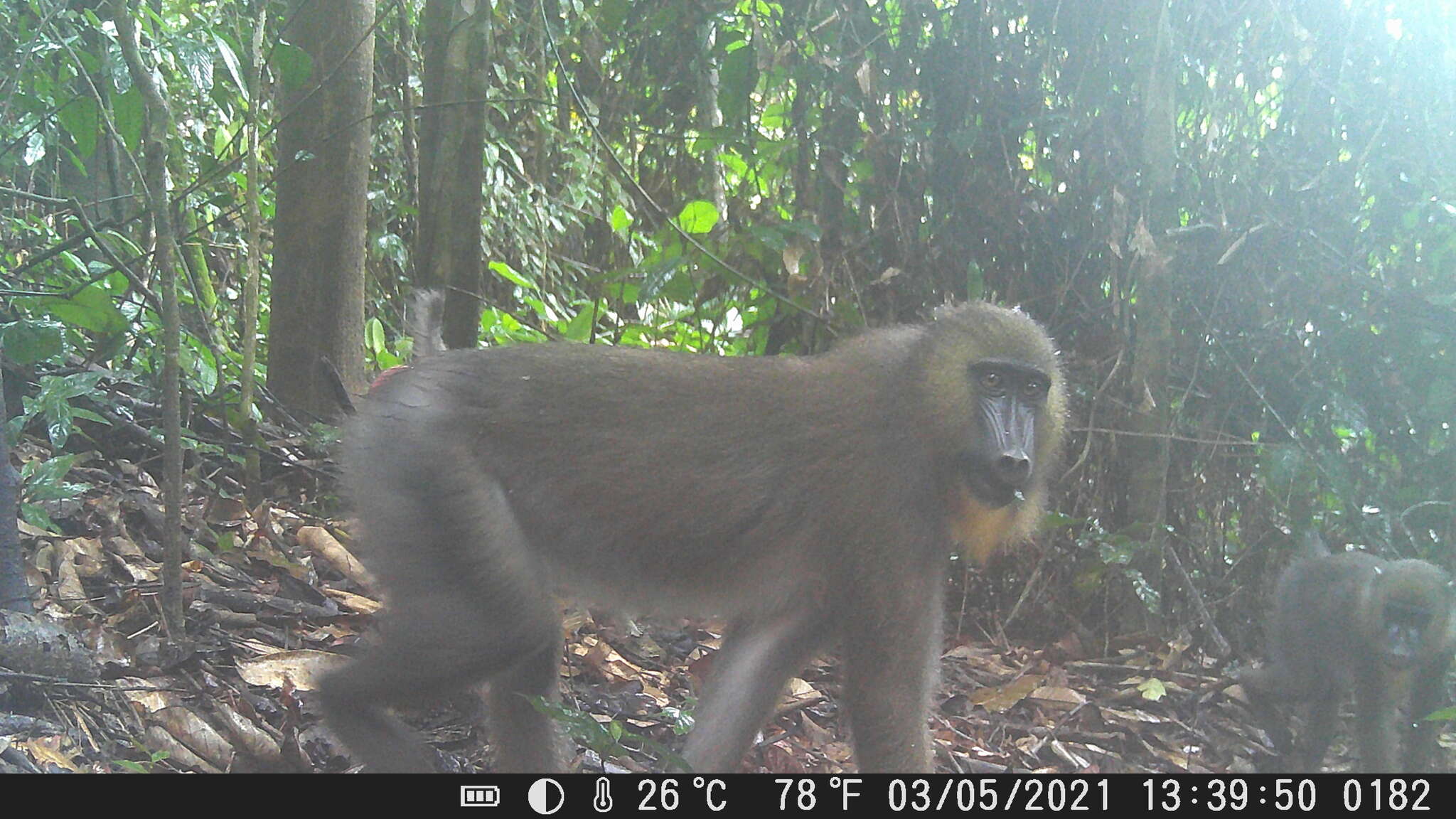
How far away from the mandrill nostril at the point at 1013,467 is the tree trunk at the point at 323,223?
9.91 feet

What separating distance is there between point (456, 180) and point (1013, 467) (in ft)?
10.1

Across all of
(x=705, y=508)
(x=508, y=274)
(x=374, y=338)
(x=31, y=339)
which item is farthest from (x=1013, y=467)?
(x=508, y=274)

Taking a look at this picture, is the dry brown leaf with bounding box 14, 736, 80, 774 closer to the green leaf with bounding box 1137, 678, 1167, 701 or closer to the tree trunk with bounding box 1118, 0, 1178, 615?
the green leaf with bounding box 1137, 678, 1167, 701

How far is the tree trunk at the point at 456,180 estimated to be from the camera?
523 centimetres

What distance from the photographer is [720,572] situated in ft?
12.2

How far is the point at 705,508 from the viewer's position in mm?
3643

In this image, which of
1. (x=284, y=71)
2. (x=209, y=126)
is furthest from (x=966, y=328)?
(x=209, y=126)

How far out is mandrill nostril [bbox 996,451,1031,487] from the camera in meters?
3.31

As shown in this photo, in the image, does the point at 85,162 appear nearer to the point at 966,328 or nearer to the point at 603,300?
the point at 603,300

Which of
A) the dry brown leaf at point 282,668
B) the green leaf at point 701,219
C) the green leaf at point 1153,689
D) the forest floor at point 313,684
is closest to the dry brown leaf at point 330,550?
the forest floor at point 313,684

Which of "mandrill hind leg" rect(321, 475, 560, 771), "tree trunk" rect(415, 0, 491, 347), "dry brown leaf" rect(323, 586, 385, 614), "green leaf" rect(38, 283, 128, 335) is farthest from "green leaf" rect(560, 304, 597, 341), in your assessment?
"mandrill hind leg" rect(321, 475, 560, 771)

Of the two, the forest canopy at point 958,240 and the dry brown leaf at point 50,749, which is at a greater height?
the forest canopy at point 958,240

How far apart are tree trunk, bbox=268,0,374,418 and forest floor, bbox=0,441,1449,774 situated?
19.3 inches

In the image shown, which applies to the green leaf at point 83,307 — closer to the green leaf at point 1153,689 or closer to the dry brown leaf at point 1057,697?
the dry brown leaf at point 1057,697
